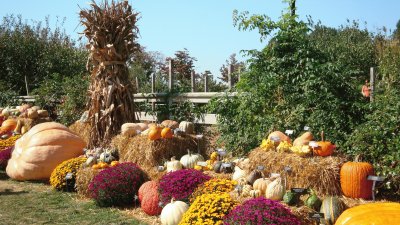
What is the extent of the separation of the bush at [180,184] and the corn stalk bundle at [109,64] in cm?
378

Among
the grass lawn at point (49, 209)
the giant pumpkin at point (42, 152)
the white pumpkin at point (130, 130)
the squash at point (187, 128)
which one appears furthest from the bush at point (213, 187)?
the giant pumpkin at point (42, 152)

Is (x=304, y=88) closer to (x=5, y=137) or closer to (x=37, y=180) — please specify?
(x=37, y=180)

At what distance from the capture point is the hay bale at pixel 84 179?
771 cm

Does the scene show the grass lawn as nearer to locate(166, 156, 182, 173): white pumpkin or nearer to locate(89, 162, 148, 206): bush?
locate(89, 162, 148, 206): bush

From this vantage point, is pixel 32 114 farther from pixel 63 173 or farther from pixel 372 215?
pixel 372 215

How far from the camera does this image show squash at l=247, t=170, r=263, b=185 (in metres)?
5.96

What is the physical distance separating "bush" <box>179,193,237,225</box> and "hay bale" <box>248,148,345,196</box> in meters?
1.05

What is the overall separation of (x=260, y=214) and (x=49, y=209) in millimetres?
3843

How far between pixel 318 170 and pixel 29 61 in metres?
18.0

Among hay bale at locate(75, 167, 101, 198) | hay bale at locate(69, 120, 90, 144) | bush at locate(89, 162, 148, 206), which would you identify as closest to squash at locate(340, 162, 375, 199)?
bush at locate(89, 162, 148, 206)

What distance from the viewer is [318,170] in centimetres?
566

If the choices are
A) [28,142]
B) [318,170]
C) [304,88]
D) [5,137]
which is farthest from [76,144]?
[318,170]

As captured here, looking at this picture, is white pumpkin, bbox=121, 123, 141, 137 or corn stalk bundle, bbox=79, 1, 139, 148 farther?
corn stalk bundle, bbox=79, 1, 139, 148

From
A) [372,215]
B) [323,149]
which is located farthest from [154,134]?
[372,215]
